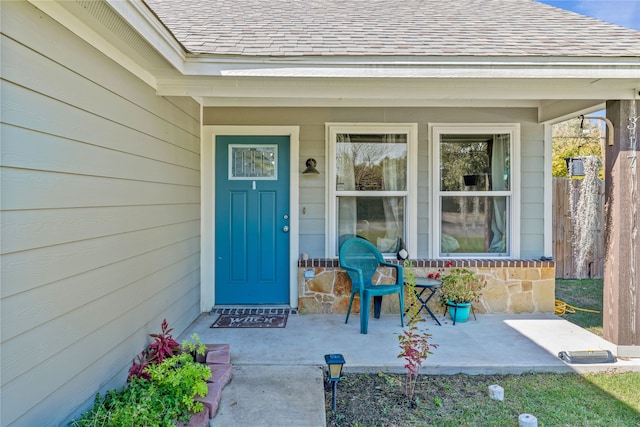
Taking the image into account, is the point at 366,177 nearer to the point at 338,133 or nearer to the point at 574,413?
the point at 338,133

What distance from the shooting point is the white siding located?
14.3 ft

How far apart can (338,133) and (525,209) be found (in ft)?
8.13

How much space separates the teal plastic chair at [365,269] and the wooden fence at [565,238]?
3.70 metres

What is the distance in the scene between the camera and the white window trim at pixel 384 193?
14.3 feet

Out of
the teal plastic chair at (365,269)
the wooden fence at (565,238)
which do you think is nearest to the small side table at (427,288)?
the teal plastic chair at (365,269)

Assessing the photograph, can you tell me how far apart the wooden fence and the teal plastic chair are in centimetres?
370

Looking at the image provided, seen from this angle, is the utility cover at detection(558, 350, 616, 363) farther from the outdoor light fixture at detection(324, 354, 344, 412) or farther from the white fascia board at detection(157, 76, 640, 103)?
the white fascia board at detection(157, 76, 640, 103)

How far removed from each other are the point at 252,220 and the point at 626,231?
366 cm

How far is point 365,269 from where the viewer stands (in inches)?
164

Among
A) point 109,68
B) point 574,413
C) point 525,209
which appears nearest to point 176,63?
point 109,68

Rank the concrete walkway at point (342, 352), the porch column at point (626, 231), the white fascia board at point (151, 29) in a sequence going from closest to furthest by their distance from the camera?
1. the white fascia board at point (151, 29)
2. the concrete walkway at point (342, 352)
3. the porch column at point (626, 231)

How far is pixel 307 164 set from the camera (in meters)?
4.32

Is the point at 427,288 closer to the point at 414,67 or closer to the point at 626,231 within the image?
the point at 626,231

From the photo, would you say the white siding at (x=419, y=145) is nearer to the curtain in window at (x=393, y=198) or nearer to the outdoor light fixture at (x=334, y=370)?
the curtain in window at (x=393, y=198)
